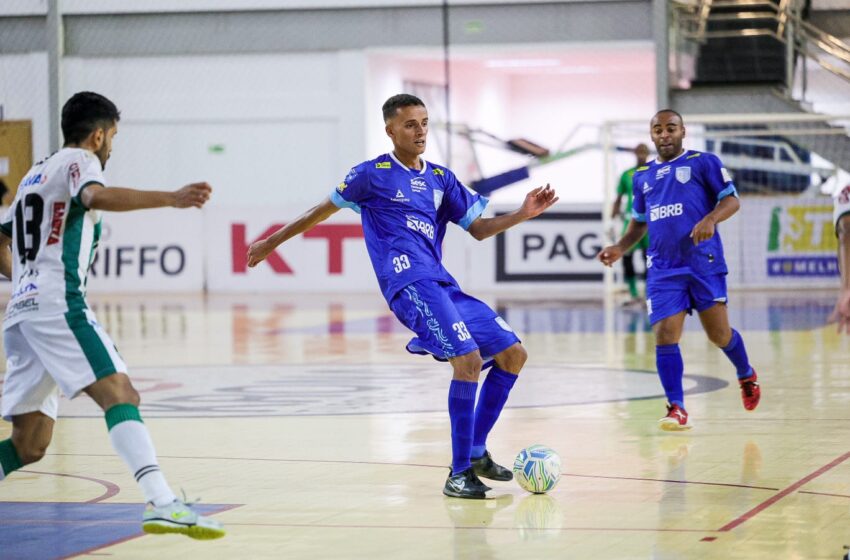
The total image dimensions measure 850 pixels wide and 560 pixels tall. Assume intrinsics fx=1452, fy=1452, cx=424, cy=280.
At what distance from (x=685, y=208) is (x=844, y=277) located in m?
2.62

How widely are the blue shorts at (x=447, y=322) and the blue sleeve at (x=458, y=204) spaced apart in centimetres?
38

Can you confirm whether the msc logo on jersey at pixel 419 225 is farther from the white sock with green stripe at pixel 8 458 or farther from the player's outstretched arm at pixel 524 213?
the white sock with green stripe at pixel 8 458

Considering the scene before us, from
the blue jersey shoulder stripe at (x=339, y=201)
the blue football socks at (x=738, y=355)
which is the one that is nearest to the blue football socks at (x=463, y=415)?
the blue jersey shoulder stripe at (x=339, y=201)

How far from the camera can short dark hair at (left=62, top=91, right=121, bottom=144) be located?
5926 millimetres

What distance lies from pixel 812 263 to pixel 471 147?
10.9 meters

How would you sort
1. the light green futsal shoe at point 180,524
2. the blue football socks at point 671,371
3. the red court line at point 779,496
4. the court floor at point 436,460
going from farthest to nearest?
1. the blue football socks at point 671,371
2. the red court line at point 779,496
3. the court floor at point 436,460
4. the light green futsal shoe at point 180,524

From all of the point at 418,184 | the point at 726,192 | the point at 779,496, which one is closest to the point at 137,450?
the point at 418,184

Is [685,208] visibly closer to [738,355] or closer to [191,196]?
[738,355]

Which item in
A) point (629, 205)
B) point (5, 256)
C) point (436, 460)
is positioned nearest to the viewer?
point (5, 256)

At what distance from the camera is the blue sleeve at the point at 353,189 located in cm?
730

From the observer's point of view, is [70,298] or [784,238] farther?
[784,238]

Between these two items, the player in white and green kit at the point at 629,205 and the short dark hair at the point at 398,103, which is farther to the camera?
the player in white and green kit at the point at 629,205

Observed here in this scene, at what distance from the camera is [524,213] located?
7.23 metres

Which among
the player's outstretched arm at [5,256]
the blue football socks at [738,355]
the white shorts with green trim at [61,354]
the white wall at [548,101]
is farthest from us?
the white wall at [548,101]
